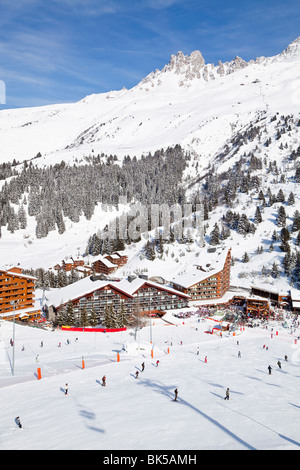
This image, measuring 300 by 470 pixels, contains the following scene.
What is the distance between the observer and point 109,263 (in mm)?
102188

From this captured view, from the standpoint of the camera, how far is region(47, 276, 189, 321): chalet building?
2581 inches

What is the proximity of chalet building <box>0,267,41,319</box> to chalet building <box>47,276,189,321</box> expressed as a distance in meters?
4.37

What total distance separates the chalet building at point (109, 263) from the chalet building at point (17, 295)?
32.7m

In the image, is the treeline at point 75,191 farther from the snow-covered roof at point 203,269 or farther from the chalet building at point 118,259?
the snow-covered roof at point 203,269

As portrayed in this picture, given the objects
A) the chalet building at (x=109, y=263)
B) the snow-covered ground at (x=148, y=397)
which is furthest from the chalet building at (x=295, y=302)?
the chalet building at (x=109, y=263)

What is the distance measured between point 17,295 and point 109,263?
37.6 meters

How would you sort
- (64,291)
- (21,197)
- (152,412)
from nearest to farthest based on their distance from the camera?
1. (152,412)
2. (64,291)
3. (21,197)

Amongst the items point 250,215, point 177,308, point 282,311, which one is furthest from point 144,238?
point 282,311

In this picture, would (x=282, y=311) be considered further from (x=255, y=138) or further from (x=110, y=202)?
(x=255, y=138)

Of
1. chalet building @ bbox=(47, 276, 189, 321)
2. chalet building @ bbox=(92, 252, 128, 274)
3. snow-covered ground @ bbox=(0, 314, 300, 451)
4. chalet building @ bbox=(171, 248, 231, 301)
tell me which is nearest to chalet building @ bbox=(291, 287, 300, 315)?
chalet building @ bbox=(171, 248, 231, 301)

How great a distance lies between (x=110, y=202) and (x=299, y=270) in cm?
10558

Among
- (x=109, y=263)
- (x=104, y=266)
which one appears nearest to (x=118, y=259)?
(x=109, y=263)

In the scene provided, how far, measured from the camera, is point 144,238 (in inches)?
4801

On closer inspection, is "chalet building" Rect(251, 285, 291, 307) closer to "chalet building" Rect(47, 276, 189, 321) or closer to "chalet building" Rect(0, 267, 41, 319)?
"chalet building" Rect(47, 276, 189, 321)
